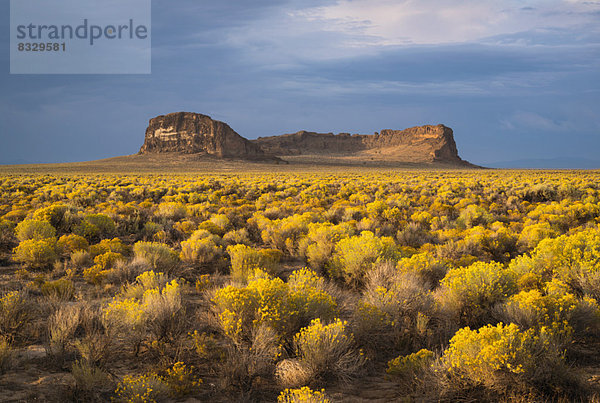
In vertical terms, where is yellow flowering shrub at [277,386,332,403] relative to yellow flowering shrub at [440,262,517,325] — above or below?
below

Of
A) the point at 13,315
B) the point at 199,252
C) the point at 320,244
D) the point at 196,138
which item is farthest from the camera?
the point at 196,138

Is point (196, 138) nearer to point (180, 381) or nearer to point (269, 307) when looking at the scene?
point (269, 307)

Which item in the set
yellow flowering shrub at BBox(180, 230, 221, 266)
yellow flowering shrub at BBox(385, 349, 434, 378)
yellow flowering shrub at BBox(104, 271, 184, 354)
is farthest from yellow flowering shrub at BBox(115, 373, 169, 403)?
yellow flowering shrub at BBox(180, 230, 221, 266)

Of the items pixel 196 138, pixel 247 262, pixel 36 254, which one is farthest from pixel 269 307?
pixel 196 138

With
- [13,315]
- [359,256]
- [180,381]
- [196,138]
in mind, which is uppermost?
[196,138]

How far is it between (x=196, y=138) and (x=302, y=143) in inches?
2447

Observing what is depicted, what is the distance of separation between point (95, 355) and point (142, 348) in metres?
0.54

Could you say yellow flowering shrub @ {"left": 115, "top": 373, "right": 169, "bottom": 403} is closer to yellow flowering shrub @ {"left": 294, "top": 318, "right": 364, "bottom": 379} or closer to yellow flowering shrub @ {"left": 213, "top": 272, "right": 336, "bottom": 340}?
yellow flowering shrub @ {"left": 213, "top": 272, "right": 336, "bottom": 340}

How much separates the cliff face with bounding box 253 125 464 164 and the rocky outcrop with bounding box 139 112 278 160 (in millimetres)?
24341

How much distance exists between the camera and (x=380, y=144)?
156125 mm

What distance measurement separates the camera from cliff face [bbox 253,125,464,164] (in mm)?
123812

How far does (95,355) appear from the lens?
12.8 ft

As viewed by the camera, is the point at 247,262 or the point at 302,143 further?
the point at 302,143

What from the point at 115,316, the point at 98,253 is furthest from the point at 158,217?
the point at 115,316
